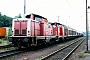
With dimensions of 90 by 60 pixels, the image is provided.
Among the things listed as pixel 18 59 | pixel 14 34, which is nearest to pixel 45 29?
pixel 14 34

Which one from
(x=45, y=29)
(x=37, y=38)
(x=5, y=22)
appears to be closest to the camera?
(x=37, y=38)

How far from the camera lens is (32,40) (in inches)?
704

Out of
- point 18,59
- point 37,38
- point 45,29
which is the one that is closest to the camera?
point 18,59

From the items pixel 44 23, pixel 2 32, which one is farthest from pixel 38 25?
pixel 2 32

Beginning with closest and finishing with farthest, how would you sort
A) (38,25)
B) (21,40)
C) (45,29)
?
(21,40), (38,25), (45,29)

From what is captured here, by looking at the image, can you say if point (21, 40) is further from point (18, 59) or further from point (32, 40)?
point (18, 59)

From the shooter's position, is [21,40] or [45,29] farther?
[45,29]

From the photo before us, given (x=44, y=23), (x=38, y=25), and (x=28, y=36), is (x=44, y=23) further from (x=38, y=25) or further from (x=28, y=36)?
(x=28, y=36)

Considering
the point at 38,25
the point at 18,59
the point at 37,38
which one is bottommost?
the point at 18,59

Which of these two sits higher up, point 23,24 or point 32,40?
point 23,24

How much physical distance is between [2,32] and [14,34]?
3379 cm

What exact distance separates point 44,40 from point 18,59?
941 cm

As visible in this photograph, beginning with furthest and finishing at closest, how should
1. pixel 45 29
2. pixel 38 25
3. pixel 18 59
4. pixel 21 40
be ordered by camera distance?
pixel 45 29 < pixel 38 25 < pixel 21 40 < pixel 18 59

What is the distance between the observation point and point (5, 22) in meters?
79.4
